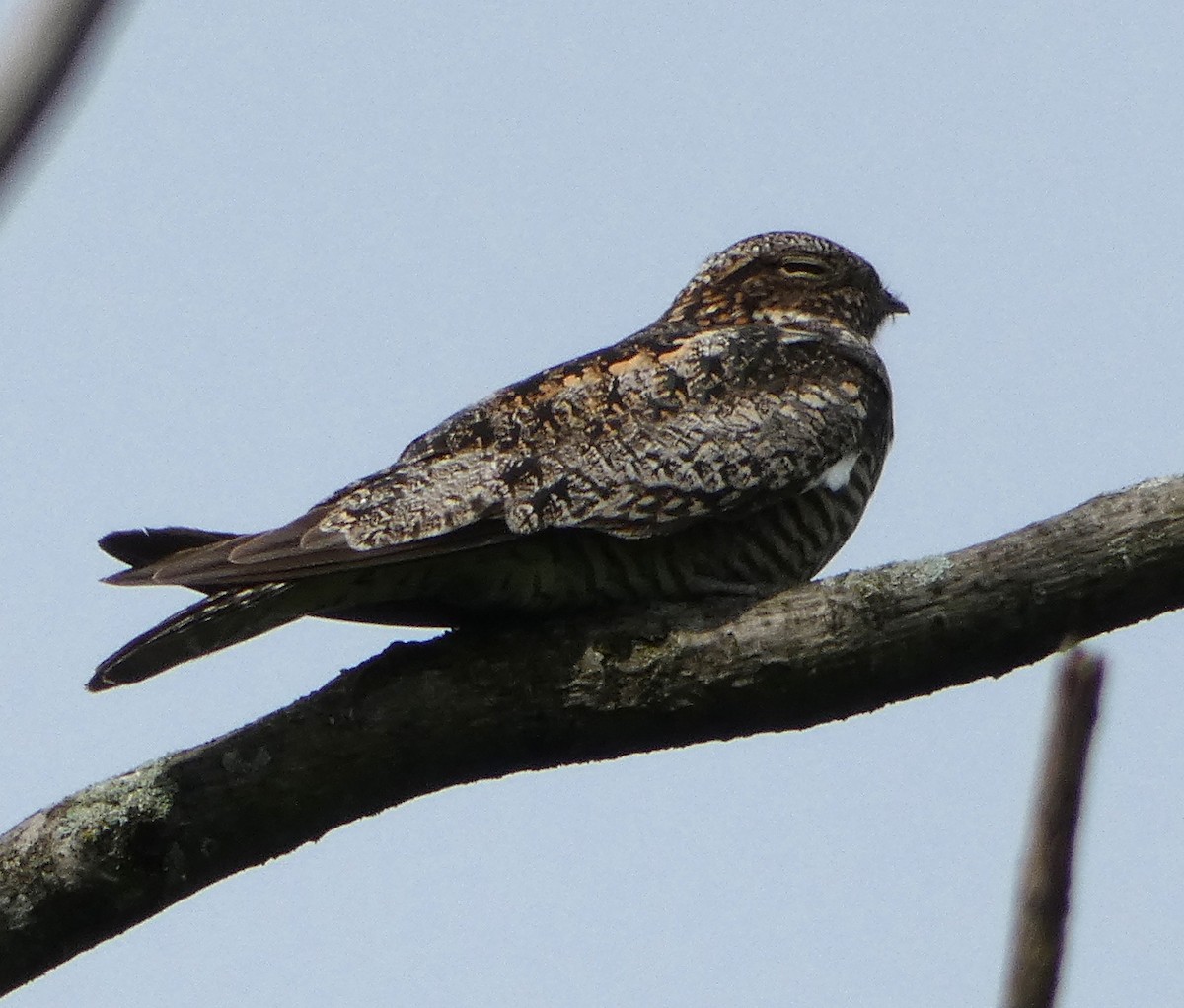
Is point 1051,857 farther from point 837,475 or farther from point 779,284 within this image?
point 779,284

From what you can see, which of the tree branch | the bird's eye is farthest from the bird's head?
the tree branch

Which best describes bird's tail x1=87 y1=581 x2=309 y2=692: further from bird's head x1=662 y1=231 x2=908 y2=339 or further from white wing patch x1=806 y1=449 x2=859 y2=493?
bird's head x1=662 y1=231 x2=908 y2=339

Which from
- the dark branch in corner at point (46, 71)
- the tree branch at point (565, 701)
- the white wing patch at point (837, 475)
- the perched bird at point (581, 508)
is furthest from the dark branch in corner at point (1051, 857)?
the white wing patch at point (837, 475)

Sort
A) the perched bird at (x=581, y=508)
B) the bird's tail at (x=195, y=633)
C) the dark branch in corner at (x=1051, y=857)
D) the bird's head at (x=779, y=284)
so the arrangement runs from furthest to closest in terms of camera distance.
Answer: the bird's head at (x=779, y=284)
the perched bird at (x=581, y=508)
the bird's tail at (x=195, y=633)
the dark branch in corner at (x=1051, y=857)

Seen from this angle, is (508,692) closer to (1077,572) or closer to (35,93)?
(1077,572)

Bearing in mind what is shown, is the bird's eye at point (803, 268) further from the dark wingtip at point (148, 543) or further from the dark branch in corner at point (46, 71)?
the dark branch in corner at point (46, 71)

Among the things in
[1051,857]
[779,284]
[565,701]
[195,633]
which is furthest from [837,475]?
[1051,857]
